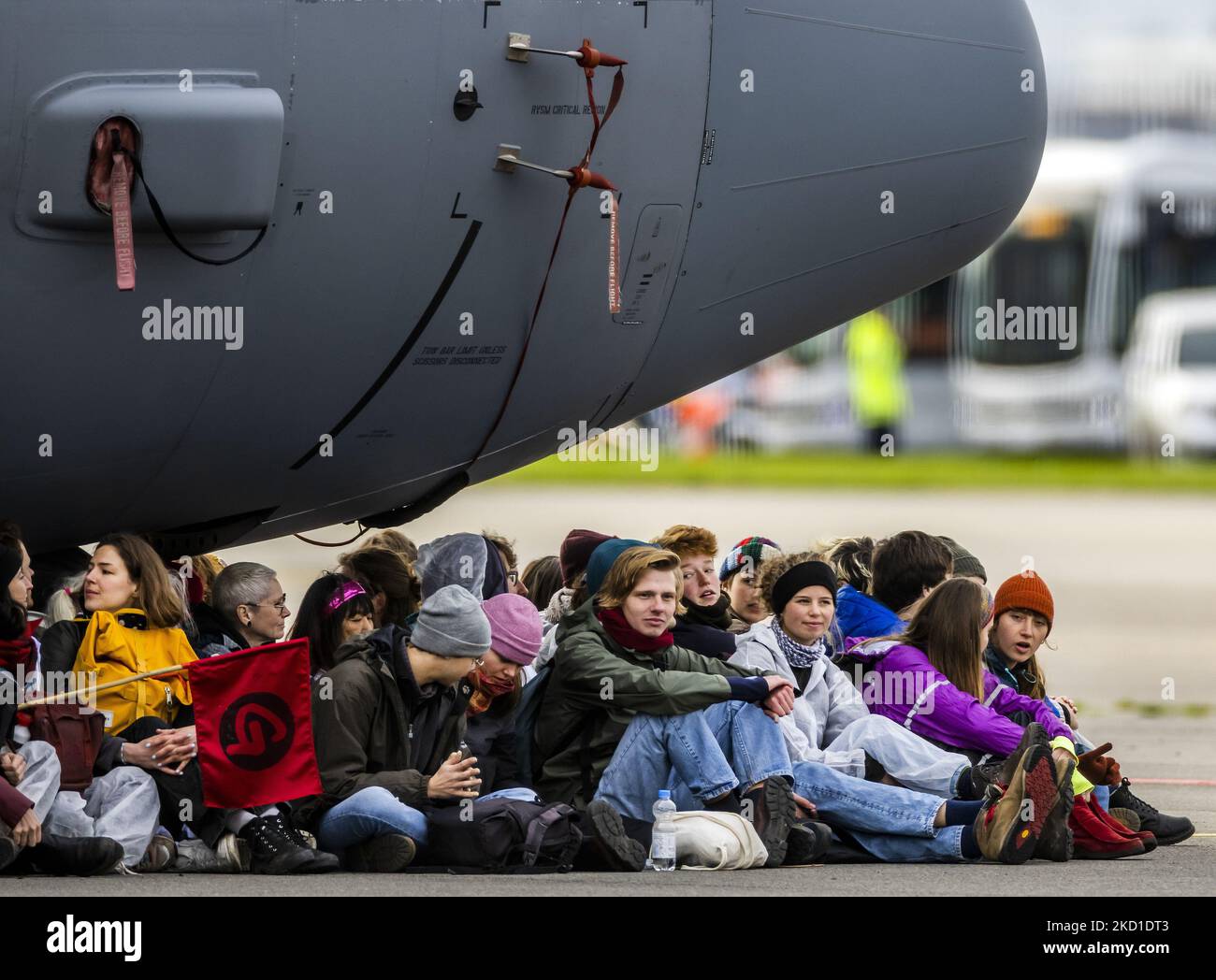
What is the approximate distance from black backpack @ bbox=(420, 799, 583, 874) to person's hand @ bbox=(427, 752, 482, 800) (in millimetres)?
105

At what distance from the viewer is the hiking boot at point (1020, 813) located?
23.9ft

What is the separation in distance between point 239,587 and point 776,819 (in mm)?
2332

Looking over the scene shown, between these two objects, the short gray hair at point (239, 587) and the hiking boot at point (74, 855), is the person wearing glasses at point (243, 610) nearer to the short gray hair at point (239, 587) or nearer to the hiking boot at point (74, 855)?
the short gray hair at point (239, 587)

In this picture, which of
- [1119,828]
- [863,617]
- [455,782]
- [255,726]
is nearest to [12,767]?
[255,726]

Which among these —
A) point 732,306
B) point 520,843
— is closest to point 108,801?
point 520,843

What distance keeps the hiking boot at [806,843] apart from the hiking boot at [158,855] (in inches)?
85.7

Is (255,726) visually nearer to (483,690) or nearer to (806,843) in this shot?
(483,690)

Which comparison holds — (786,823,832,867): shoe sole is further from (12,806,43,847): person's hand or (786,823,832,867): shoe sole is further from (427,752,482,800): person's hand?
(12,806,43,847): person's hand

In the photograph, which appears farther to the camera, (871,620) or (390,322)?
(871,620)

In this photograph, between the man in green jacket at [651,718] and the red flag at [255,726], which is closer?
the red flag at [255,726]

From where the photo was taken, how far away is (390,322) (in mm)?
6777

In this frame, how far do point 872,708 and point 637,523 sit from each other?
14.5 metres
